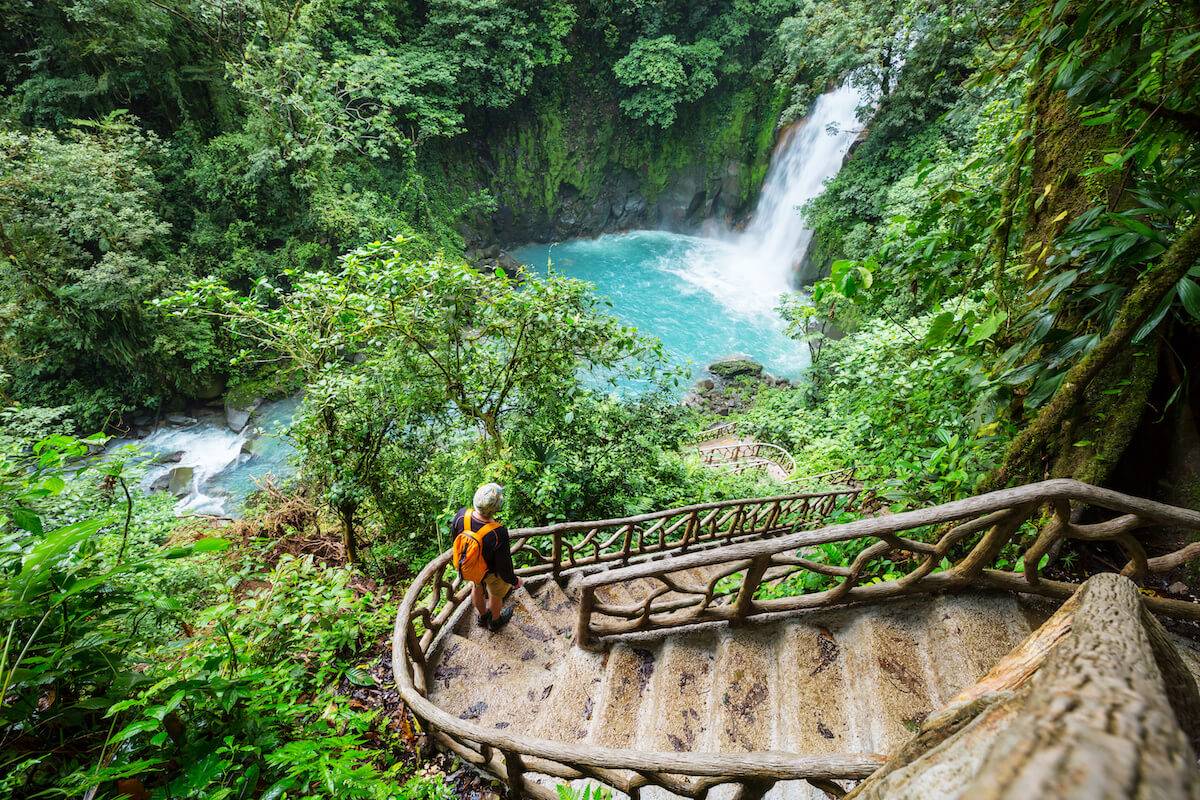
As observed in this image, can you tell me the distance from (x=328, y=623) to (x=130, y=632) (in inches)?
53.6

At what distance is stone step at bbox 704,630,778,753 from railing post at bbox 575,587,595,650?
749 mm

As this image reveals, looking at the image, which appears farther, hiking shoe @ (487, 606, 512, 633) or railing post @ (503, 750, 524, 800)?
hiking shoe @ (487, 606, 512, 633)

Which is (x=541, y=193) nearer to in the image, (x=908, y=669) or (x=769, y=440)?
(x=769, y=440)

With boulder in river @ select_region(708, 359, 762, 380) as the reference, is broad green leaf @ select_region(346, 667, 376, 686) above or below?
above

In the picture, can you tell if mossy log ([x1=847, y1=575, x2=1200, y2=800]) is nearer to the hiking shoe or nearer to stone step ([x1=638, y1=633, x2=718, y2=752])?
stone step ([x1=638, y1=633, x2=718, y2=752])

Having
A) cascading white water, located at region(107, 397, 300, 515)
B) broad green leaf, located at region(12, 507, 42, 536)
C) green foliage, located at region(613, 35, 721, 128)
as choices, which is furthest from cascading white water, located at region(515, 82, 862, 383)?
broad green leaf, located at region(12, 507, 42, 536)

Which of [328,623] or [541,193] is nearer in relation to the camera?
[328,623]

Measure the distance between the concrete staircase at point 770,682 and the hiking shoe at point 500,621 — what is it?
40 centimetres

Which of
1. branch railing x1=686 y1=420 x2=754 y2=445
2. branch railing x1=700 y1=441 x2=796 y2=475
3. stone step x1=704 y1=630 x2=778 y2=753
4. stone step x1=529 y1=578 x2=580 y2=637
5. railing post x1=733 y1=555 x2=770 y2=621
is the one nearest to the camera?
stone step x1=704 y1=630 x2=778 y2=753

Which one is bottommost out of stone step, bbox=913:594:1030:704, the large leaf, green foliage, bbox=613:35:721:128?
stone step, bbox=913:594:1030:704

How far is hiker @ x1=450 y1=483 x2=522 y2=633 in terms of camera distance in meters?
3.20

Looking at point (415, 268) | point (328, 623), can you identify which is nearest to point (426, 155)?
point (415, 268)

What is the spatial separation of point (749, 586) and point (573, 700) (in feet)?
4.04

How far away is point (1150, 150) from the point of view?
1761 mm
